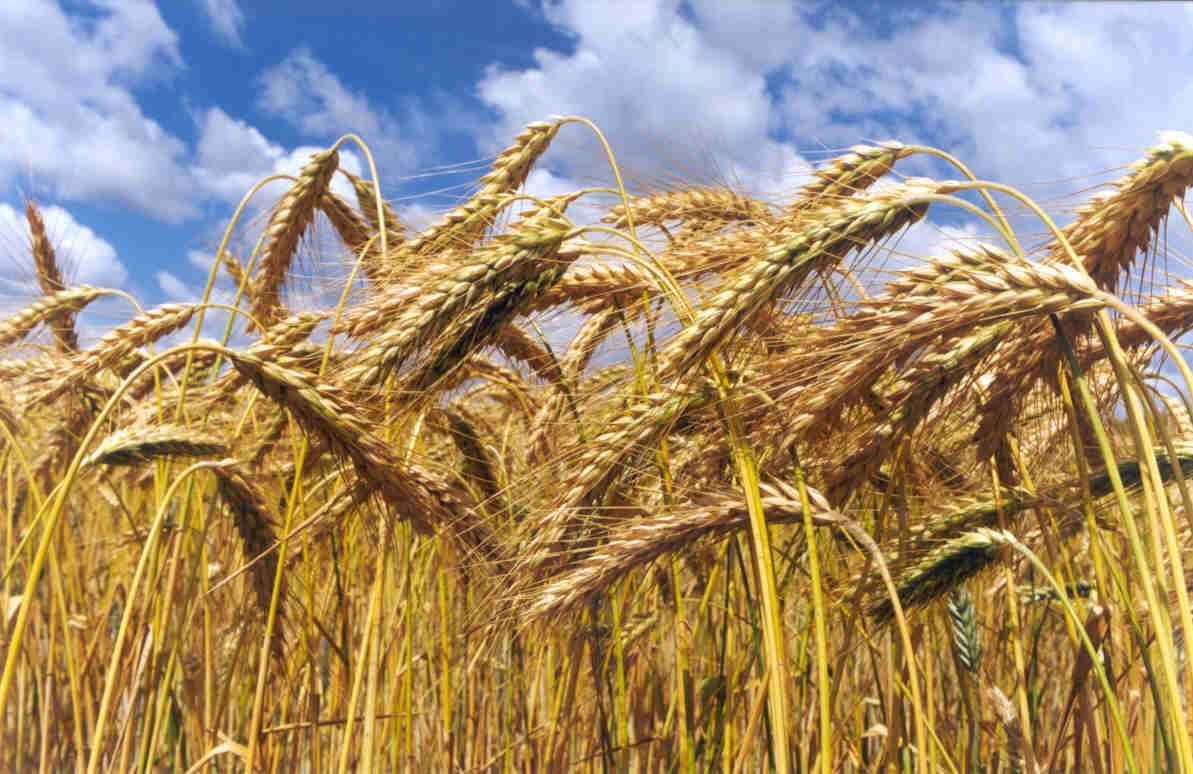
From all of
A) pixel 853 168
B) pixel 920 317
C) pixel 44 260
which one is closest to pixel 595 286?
pixel 853 168

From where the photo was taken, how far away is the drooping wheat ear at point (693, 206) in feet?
7.06

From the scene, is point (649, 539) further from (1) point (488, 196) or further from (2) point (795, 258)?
(1) point (488, 196)

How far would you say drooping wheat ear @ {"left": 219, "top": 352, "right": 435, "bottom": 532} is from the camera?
1.52 meters

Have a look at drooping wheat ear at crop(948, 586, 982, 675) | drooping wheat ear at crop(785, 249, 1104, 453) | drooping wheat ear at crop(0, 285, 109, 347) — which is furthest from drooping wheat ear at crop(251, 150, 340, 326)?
drooping wheat ear at crop(948, 586, 982, 675)

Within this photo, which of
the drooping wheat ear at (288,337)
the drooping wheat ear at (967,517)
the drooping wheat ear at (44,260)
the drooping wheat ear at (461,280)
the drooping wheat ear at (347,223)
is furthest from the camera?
the drooping wheat ear at (44,260)

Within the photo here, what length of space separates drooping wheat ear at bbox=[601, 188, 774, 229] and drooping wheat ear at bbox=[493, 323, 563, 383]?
→ 399mm

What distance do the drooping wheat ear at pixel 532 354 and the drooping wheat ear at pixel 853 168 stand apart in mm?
743

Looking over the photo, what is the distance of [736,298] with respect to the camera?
4.46 feet

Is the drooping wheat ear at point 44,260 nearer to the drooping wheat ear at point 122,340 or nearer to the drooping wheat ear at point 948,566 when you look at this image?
the drooping wheat ear at point 122,340

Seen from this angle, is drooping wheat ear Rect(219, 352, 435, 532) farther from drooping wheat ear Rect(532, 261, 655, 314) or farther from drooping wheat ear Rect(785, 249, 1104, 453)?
drooping wheat ear Rect(785, 249, 1104, 453)

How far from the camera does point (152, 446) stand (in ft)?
5.69

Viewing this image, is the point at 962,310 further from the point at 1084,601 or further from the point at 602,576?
the point at 1084,601

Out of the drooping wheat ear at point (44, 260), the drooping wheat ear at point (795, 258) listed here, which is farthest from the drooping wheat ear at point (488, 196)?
the drooping wheat ear at point (44, 260)

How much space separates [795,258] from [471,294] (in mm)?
558
